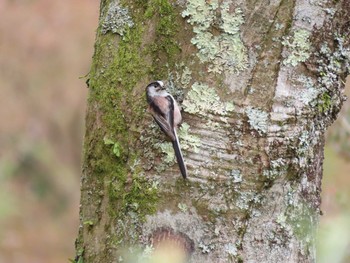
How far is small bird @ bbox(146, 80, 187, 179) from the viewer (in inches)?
58.8

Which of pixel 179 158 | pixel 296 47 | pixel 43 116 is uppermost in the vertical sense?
pixel 43 116

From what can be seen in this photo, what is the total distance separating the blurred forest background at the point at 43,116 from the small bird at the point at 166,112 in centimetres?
480

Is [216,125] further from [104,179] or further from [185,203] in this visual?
[104,179]

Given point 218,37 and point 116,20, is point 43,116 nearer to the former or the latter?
point 116,20

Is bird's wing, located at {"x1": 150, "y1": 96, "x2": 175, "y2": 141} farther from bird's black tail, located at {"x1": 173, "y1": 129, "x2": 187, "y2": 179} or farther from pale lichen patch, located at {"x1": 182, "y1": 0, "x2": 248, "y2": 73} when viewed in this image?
pale lichen patch, located at {"x1": 182, "y1": 0, "x2": 248, "y2": 73}

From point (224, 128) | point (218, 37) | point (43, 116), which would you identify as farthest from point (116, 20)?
point (43, 116)

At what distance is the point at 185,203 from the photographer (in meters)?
1.52

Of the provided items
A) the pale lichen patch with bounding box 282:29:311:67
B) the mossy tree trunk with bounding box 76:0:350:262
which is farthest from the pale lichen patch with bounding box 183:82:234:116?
the pale lichen patch with bounding box 282:29:311:67

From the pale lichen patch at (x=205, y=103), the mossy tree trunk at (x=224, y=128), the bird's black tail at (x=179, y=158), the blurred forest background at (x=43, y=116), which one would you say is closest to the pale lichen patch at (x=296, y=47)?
the mossy tree trunk at (x=224, y=128)

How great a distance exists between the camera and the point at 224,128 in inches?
59.7

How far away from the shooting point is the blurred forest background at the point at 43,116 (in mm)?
6754

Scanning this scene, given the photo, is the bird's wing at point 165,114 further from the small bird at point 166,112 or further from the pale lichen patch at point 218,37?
the pale lichen patch at point 218,37

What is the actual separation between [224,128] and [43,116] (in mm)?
5943

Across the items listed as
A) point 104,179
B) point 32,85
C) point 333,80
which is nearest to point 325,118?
point 333,80
